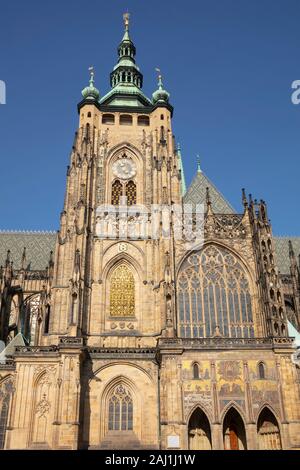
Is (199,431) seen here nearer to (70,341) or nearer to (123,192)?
(70,341)

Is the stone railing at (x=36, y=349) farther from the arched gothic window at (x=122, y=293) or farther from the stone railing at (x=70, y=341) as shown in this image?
the arched gothic window at (x=122, y=293)

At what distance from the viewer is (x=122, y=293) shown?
1313 inches

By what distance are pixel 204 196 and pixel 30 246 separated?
19.2 m

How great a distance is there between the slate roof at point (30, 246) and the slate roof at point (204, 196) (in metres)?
15.5

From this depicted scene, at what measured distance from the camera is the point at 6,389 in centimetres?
3109

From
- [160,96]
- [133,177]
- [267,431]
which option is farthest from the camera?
[160,96]

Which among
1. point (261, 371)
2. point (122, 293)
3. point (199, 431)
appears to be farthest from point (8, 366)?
point (261, 371)

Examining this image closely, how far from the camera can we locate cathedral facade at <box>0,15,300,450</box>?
2764cm

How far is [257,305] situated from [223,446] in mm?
9587

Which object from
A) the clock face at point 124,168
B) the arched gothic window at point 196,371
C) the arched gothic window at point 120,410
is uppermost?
the clock face at point 124,168

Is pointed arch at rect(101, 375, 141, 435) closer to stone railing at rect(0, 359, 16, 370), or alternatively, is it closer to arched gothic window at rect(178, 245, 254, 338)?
arched gothic window at rect(178, 245, 254, 338)

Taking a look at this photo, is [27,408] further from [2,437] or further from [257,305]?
[257,305]

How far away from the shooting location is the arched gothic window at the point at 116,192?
36.9m

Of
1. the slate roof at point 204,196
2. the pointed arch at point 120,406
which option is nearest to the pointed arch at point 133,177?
the slate roof at point 204,196
